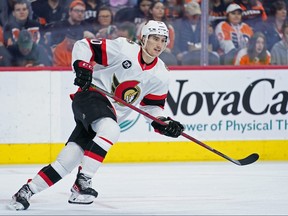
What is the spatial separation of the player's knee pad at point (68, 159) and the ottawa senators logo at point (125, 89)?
0.38 metres

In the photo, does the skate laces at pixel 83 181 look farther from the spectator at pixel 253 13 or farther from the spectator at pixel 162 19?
the spectator at pixel 253 13

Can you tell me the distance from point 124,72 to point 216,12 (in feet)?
10.0

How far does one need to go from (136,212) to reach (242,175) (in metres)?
2.09

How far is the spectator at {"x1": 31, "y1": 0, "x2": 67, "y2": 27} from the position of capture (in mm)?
7512

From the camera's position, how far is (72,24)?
299 inches

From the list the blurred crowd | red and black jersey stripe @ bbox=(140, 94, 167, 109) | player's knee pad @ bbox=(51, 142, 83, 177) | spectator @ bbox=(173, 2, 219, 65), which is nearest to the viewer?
player's knee pad @ bbox=(51, 142, 83, 177)

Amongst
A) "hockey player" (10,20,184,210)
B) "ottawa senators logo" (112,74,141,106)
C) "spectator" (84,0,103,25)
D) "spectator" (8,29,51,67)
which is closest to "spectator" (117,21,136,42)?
"spectator" (84,0,103,25)

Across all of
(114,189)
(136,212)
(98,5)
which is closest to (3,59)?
(98,5)

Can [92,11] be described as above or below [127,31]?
above

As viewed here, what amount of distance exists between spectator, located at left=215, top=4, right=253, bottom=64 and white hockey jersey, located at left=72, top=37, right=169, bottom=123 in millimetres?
2860

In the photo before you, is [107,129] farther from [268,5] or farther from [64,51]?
[268,5]

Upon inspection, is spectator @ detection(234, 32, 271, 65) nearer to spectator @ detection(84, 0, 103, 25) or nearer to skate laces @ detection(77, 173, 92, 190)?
spectator @ detection(84, 0, 103, 25)

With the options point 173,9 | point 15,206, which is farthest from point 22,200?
point 173,9

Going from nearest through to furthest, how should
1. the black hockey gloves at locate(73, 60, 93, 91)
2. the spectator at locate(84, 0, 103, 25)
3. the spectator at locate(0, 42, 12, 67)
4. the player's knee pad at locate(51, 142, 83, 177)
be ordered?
1. the black hockey gloves at locate(73, 60, 93, 91)
2. the player's knee pad at locate(51, 142, 83, 177)
3. the spectator at locate(0, 42, 12, 67)
4. the spectator at locate(84, 0, 103, 25)
